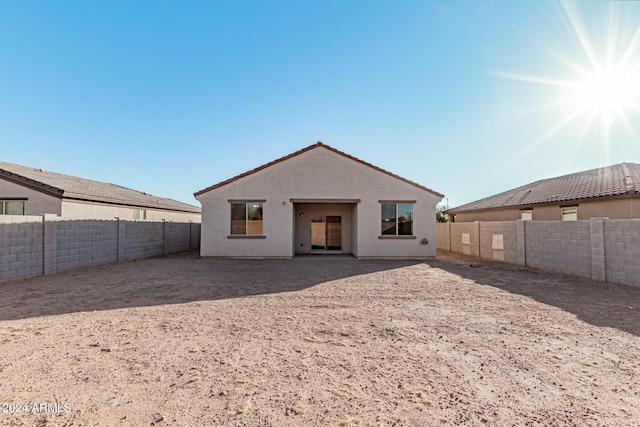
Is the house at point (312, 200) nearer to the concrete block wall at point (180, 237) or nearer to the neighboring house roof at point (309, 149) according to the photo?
the neighboring house roof at point (309, 149)

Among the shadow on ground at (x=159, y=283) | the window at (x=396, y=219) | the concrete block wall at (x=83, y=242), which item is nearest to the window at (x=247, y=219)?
the shadow on ground at (x=159, y=283)

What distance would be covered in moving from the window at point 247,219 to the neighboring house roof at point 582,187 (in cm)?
1642

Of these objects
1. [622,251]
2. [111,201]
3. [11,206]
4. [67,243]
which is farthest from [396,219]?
[11,206]

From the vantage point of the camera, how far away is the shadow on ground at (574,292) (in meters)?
5.20

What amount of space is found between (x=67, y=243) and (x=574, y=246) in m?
17.4

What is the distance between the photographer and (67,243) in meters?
9.91

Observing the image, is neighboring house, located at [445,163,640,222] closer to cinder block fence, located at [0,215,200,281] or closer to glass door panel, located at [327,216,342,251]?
glass door panel, located at [327,216,342,251]

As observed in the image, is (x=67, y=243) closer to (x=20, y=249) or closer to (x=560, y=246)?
(x=20, y=249)

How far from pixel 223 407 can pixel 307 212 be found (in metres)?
13.3

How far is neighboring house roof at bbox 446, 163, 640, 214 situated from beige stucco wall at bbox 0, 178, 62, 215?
25.6 m

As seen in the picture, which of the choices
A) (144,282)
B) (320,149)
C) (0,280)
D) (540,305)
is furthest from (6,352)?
(320,149)

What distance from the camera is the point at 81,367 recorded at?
11.0ft

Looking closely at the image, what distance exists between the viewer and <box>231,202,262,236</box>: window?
13.5 m

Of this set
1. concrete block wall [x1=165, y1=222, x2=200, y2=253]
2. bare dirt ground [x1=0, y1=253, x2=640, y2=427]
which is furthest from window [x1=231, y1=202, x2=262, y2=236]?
bare dirt ground [x1=0, y1=253, x2=640, y2=427]
